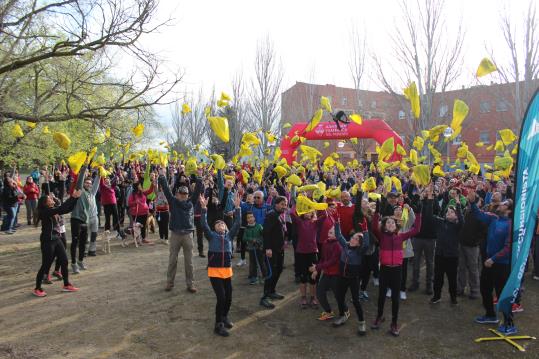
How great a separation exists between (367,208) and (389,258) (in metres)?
1.13

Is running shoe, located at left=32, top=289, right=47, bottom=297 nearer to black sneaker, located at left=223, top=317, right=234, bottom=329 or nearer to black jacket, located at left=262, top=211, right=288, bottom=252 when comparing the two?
black sneaker, located at left=223, top=317, right=234, bottom=329

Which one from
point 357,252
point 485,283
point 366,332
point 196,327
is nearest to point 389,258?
point 357,252

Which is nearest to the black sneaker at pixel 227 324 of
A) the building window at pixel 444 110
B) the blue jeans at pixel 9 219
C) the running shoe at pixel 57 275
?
the running shoe at pixel 57 275

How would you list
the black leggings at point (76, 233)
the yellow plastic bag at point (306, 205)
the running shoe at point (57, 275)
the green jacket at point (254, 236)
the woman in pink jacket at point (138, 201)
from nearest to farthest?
the yellow plastic bag at point (306, 205) < the green jacket at point (254, 236) < the running shoe at point (57, 275) < the black leggings at point (76, 233) < the woman in pink jacket at point (138, 201)

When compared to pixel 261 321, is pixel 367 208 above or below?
above

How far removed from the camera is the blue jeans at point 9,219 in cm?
1207

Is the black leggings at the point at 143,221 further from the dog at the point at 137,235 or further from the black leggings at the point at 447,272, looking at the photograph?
the black leggings at the point at 447,272

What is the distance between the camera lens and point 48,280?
7.21m

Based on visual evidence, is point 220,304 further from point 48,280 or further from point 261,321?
point 48,280

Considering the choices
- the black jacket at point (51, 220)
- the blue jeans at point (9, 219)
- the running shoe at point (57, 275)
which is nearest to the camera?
the black jacket at point (51, 220)

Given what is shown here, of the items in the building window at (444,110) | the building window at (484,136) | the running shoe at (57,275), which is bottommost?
the running shoe at (57,275)

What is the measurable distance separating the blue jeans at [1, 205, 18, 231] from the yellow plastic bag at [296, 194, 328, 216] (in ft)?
35.1

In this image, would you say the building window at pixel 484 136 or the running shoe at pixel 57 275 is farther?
the building window at pixel 484 136

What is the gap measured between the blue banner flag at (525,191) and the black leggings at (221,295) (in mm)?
3466
